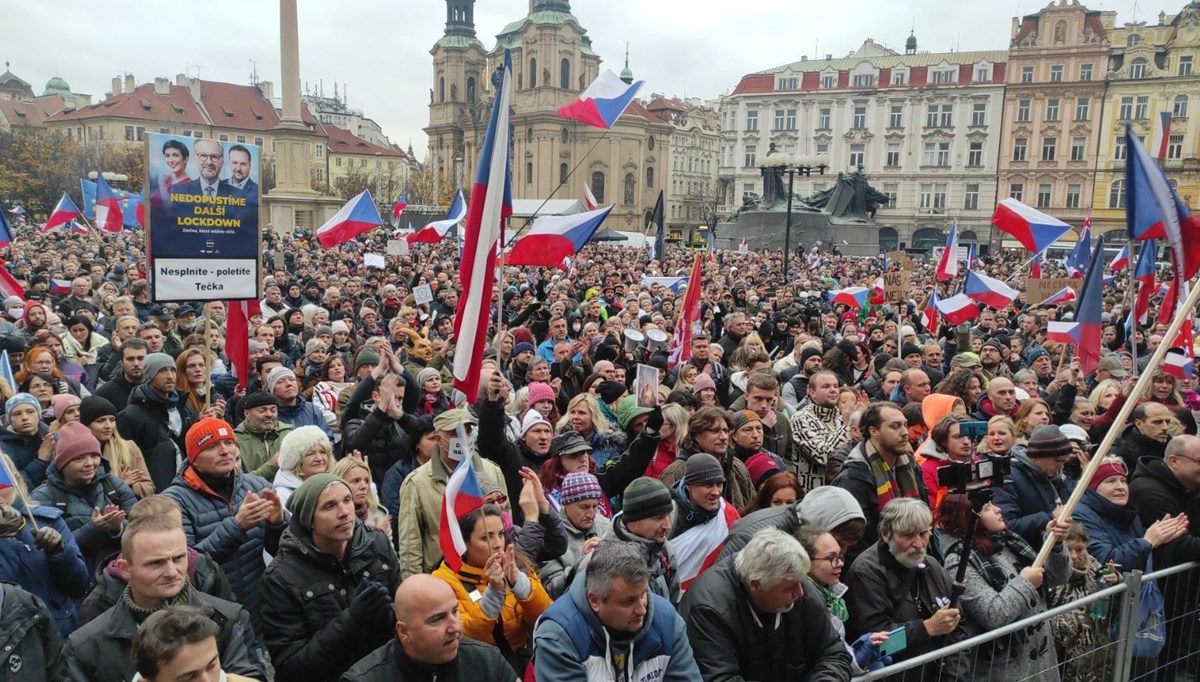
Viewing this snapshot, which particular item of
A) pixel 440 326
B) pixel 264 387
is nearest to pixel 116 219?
pixel 440 326

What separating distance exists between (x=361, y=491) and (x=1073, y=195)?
7330 centimetres

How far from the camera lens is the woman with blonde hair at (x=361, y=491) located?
4.42 metres

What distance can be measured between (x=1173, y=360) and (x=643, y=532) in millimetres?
7342

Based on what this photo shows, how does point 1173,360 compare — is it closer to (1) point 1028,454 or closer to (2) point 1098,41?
(1) point 1028,454

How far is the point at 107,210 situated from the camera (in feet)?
76.1

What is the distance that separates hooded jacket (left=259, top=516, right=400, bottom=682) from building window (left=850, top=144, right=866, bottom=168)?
243 feet

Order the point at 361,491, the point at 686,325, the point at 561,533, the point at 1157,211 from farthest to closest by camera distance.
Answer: the point at 686,325 < the point at 1157,211 < the point at 361,491 < the point at 561,533

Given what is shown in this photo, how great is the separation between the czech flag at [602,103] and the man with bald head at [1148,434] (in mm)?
5159

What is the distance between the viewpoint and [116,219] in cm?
2270

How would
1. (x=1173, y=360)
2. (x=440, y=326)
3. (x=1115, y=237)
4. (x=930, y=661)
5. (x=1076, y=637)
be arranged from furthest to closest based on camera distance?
(x=1115, y=237) < (x=440, y=326) < (x=1173, y=360) < (x=1076, y=637) < (x=930, y=661)

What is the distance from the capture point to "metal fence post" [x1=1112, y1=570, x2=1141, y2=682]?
13.3 feet

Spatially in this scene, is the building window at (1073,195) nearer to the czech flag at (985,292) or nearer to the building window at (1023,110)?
the building window at (1023,110)

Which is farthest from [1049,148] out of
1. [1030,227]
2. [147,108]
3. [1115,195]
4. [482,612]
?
[147,108]

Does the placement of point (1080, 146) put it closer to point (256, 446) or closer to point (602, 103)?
point (602, 103)
